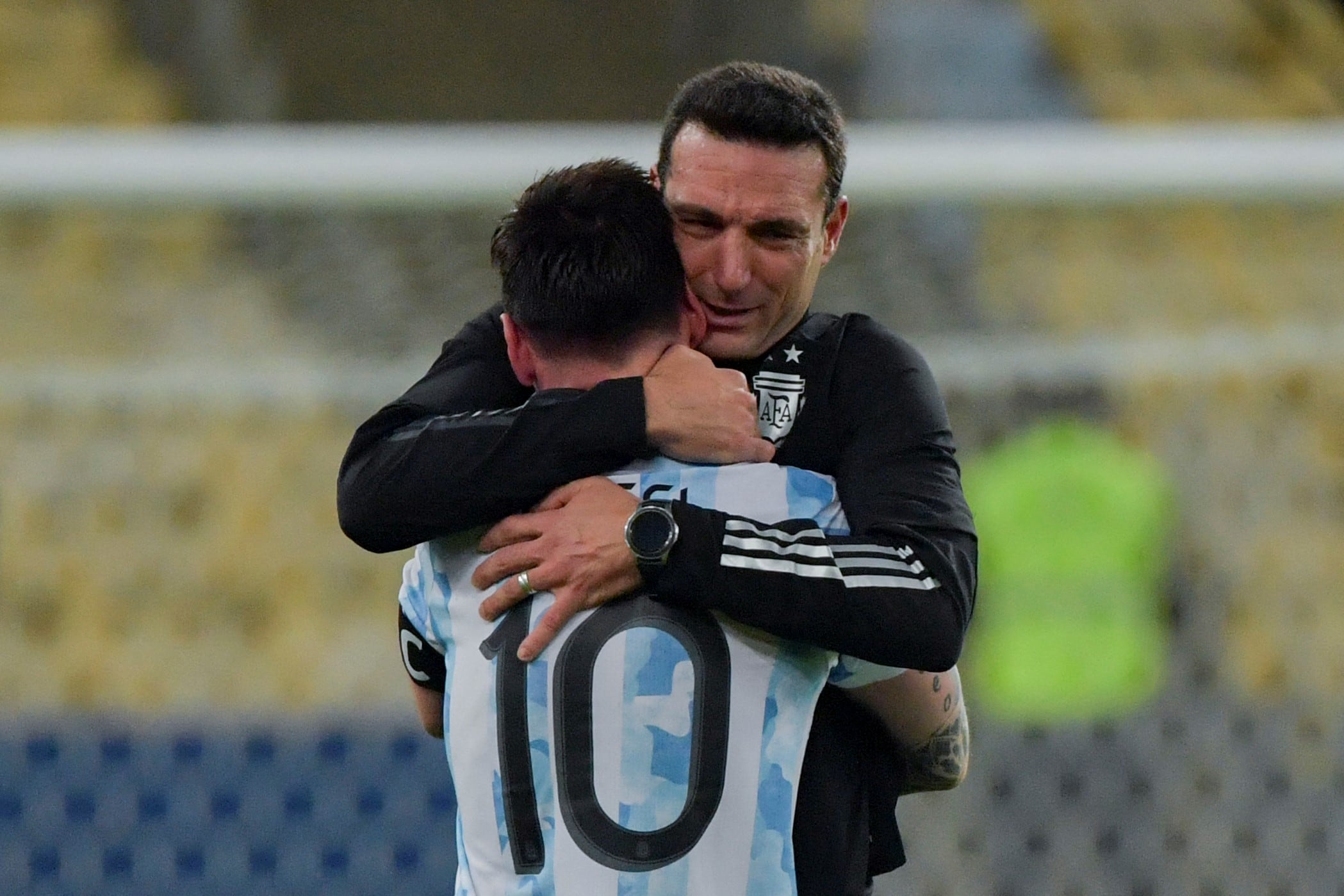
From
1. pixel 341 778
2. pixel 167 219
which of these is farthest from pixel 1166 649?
pixel 167 219

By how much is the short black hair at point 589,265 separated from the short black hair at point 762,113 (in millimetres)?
152

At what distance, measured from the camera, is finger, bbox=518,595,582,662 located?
106 cm

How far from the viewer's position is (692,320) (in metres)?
1.19

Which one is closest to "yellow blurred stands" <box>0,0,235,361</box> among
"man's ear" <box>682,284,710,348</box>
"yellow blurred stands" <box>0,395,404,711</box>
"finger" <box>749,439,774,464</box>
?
"yellow blurred stands" <box>0,395,404,711</box>

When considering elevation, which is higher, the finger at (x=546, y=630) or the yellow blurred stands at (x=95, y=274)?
the yellow blurred stands at (x=95, y=274)

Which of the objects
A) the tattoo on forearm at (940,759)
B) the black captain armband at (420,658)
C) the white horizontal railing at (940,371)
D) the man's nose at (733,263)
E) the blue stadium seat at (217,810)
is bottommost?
the blue stadium seat at (217,810)

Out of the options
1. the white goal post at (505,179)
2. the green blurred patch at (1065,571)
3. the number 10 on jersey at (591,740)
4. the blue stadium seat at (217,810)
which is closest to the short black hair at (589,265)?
the number 10 on jersey at (591,740)

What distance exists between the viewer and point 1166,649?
8.61 ft

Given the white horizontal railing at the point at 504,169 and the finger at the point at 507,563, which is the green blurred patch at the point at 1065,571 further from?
the finger at the point at 507,563

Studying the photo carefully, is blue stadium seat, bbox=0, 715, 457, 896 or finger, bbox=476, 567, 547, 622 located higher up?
finger, bbox=476, 567, 547, 622

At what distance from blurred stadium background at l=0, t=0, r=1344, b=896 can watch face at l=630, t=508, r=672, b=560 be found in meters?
1.43

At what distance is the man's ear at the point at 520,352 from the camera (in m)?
1.14

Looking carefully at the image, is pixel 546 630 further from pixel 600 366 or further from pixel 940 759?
pixel 940 759

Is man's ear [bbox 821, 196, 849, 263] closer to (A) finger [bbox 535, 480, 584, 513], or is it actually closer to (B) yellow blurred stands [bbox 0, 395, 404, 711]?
(A) finger [bbox 535, 480, 584, 513]
